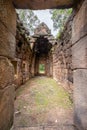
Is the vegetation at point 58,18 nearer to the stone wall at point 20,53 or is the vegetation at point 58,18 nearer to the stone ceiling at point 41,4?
the stone wall at point 20,53

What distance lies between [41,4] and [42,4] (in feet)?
0.05

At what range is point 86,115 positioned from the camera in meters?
1.48

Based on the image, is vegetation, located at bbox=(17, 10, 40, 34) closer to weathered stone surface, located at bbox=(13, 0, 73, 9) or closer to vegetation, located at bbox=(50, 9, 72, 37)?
vegetation, located at bbox=(50, 9, 72, 37)

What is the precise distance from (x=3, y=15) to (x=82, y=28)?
1.04 meters

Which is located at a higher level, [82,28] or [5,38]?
[82,28]

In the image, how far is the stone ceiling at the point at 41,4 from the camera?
5.75 ft

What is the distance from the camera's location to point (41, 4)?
1817 mm

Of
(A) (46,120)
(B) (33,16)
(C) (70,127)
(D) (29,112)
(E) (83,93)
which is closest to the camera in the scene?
(E) (83,93)

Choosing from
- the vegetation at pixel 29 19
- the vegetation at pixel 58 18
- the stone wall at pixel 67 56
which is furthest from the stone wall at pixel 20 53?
the vegetation at pixel 29 19

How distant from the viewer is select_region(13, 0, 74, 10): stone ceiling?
175cm

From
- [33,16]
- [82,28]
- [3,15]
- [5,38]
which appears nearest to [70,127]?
[82,28]

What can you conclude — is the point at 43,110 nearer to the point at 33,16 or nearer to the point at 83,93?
the point at 83,93

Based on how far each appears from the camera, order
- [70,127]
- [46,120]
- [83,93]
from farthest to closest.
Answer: [46,120] → [70,127] → [83,93]

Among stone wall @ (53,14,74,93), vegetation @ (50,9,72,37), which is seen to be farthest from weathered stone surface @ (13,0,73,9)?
vegetation @ (50,9,72,37)
